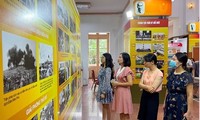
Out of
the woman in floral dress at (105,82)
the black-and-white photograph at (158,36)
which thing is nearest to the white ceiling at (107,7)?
the black-and-white photograph at (158,36)

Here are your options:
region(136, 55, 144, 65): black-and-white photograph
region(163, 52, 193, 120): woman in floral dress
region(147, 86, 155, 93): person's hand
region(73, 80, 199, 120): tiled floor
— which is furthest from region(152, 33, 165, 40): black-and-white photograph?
region(163, 52, 193, 120): woman in floral dress

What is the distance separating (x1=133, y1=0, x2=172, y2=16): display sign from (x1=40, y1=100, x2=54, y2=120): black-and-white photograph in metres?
5.04

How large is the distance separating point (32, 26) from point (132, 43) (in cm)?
539

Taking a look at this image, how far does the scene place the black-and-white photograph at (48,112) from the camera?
140cm

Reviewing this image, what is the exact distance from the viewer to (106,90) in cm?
418

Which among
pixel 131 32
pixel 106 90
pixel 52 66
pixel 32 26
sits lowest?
pixel 106 90

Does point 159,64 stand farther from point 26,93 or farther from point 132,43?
point 26,93

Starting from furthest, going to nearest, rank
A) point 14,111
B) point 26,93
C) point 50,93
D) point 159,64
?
1. point 159,64
2. point 50,93
3. point 26,93
4. point 14,111

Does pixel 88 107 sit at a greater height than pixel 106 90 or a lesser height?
lesser

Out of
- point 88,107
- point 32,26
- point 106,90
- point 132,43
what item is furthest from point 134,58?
point 32,26

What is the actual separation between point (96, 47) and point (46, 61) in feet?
44.3

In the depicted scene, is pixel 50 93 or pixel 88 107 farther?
pixel 88 107

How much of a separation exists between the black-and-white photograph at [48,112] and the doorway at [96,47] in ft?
43.2

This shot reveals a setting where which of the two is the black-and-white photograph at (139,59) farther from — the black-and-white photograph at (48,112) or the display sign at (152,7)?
the black-and-white photograph at (48,112)
